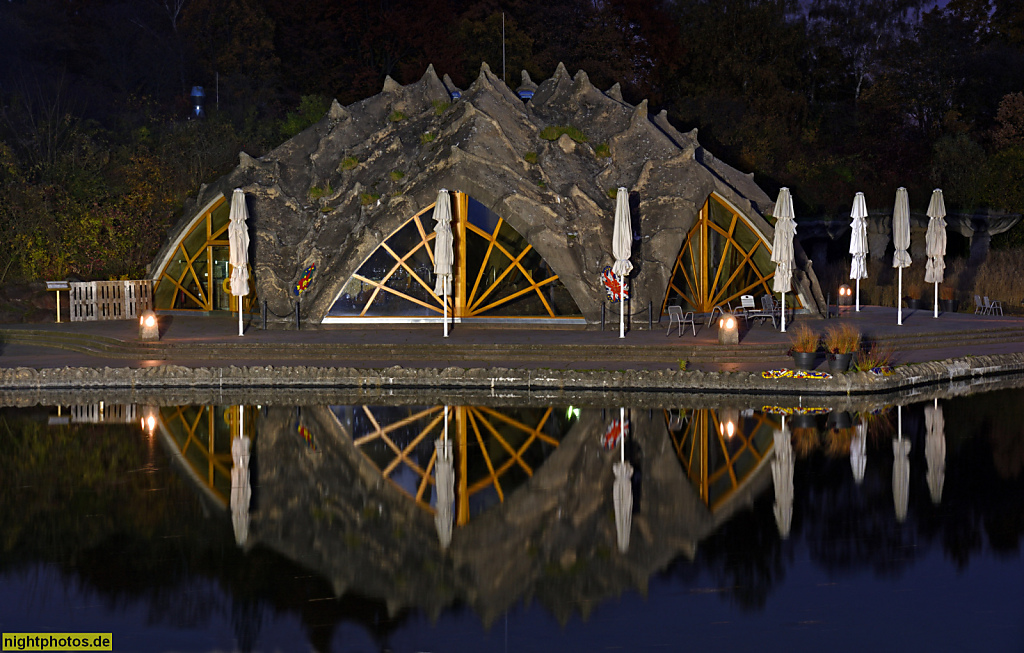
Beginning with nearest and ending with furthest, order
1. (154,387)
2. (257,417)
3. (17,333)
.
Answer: (257,417) → (154,387) → (17,333)

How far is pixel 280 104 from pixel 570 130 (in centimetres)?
2275

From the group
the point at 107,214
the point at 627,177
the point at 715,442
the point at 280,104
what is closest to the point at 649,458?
the point at 715,442

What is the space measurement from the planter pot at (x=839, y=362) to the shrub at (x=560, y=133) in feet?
35.4

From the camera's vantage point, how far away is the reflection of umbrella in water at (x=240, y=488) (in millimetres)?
9508

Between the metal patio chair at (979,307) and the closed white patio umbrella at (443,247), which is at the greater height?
the closed white patio umbrella at (443,247)

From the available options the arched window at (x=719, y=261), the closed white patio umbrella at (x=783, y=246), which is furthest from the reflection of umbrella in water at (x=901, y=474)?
the arched window at (x=719, y=261)

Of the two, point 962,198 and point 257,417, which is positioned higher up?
point 962,198

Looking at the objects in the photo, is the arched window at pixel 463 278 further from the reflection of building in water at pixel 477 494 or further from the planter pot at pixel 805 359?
the reflection of building in water at pixel 477 494

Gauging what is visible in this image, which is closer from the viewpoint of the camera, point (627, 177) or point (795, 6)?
point (627, 177)

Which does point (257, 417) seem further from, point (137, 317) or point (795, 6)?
point (795, 6)

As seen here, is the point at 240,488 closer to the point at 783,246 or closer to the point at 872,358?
the point at 872,358

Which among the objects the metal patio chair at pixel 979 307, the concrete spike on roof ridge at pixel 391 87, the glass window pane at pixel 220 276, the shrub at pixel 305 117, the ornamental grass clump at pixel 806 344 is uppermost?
the shrub at pixel 305 117

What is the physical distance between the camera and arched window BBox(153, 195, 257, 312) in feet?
89.7

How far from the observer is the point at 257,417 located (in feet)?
49.7
